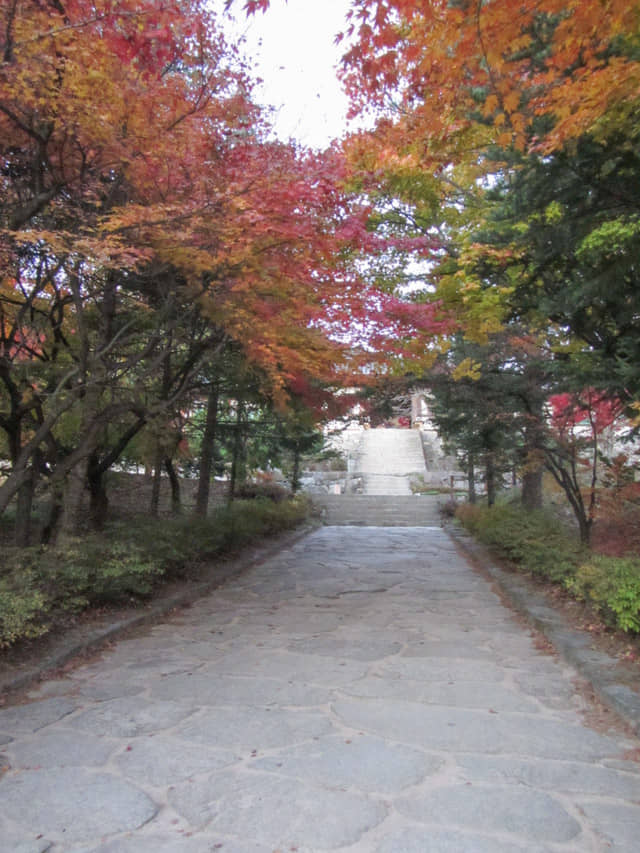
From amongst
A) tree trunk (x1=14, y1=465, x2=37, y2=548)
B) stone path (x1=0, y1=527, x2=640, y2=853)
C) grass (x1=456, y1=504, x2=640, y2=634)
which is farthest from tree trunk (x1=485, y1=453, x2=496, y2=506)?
tree trunk (x1=14, y1=465, x2=37, y2=548)

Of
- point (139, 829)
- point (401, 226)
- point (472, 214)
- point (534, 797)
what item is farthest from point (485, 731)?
point (401, 226)

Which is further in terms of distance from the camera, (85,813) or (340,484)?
(340,484)

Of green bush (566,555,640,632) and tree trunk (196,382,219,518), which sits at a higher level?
tree trunk (196,382,219,518)

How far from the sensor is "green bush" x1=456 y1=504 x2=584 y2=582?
7.69 metres

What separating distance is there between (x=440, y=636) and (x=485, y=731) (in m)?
2.41

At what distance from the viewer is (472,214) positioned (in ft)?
39.7

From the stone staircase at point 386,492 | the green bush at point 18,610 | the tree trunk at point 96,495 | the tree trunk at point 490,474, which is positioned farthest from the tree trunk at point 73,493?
the stone staircase at point 386,492

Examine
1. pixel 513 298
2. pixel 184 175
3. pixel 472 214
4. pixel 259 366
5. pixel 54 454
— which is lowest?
pixel 54 454

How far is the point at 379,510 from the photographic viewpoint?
21859 mm

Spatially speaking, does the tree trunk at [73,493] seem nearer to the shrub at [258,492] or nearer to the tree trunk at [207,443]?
the tree trunk at [207,443]

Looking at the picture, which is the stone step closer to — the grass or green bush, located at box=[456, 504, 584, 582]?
the grass

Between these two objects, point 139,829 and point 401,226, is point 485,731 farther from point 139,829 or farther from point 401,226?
point 401,226

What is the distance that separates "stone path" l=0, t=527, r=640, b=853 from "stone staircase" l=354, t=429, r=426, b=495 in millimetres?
21928

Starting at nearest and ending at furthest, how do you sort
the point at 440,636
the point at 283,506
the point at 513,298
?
the point at 440,636 < the point at 513,298 < the point at 283,506
